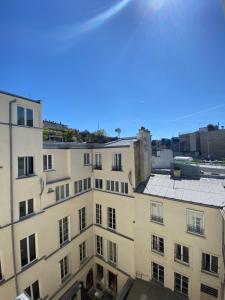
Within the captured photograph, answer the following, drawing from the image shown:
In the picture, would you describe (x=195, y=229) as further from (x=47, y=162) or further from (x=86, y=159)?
(x=47, y=162)

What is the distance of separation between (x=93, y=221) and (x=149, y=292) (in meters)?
10.3

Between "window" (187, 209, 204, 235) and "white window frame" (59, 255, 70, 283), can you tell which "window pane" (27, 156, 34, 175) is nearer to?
"white window frame" (59, 255, 70, 283)

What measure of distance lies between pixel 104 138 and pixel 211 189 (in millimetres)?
20490

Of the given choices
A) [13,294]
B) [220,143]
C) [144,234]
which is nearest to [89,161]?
[144,234]

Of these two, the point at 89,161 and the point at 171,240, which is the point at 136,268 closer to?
the point at 171,240

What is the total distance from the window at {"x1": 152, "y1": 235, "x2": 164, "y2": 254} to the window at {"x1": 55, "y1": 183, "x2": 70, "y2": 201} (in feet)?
34.6

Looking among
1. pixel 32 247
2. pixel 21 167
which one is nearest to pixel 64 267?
pixel 32 247

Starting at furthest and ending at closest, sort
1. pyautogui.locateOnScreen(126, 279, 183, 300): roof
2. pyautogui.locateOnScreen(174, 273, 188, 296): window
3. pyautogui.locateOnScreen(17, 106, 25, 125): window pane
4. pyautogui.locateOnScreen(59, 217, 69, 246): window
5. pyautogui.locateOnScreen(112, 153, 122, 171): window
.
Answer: pyautogui.locateOnScreen(112, 153, 122, 171): window → pyautogui.locateOnScreen(59, 217, 69, 246): window → pyautogui.locateOnScreen(126, 279, 183, 300): roof → pyautogui.locateOnScreen(174, 273, 188, 296): window → pyautogui.locateOnScreen(17, 106, 25, 125): window pane

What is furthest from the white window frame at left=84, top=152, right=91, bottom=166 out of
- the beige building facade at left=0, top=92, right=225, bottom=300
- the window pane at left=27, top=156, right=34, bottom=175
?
the window pane at left=27, top=156, right=34, bottom=175

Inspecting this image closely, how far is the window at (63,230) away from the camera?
21.5 m

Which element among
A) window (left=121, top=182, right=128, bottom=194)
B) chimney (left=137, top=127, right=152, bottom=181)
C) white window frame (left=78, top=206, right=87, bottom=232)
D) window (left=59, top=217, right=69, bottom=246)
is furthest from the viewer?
white window frame (left=78, top=206, right=87, bottom=232)

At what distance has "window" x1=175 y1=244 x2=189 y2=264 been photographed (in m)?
19.1

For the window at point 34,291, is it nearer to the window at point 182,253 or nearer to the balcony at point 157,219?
the balcony at point 157,219

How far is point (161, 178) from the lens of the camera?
24203 millimetres
